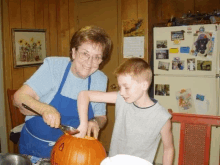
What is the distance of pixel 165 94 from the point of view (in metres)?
2.53

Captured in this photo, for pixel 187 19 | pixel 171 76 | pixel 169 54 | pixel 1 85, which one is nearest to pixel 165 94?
pixel 171 76

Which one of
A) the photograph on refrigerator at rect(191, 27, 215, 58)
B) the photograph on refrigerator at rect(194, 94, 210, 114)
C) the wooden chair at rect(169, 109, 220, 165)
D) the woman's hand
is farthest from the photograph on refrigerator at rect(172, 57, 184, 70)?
the woman's hand

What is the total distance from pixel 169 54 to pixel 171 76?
227 mm

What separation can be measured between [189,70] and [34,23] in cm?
175

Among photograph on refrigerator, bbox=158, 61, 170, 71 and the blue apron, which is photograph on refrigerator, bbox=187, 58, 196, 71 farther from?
the blue apron

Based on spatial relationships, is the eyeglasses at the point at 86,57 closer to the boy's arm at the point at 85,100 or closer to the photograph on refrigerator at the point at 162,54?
the boy's arm at the point at 85,100

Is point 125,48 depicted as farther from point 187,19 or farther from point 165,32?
point 187,19

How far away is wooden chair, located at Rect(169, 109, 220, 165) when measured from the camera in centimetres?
105

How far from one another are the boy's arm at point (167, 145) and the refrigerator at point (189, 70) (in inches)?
58.7

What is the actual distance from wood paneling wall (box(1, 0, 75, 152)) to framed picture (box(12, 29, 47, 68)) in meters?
0.05

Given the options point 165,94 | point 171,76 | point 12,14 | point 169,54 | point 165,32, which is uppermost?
point 12,14

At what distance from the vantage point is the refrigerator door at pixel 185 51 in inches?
89.2

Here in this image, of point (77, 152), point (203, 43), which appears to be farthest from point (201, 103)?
point (77, 152)

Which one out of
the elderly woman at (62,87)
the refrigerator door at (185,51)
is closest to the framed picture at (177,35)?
the refrigerator door at (185,51)
